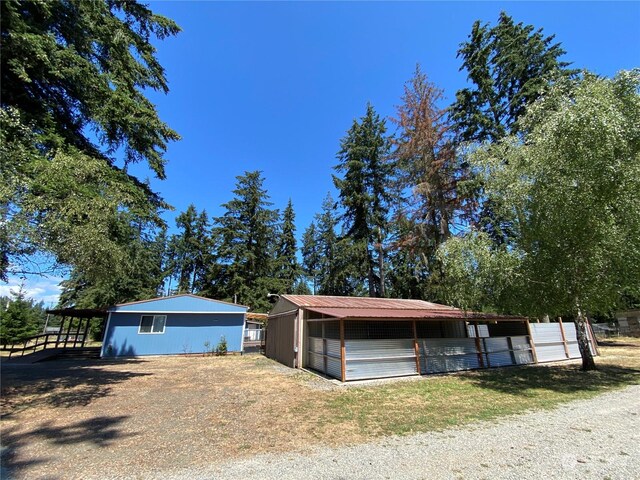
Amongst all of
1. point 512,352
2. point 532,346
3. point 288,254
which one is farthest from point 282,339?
point 288,254

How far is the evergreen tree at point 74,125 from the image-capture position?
6805 mm

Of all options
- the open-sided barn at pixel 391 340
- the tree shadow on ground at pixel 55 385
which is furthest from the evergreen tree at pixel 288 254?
the tree shadow on ground at pixel 55 385

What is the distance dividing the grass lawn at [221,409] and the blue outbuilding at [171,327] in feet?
16.5

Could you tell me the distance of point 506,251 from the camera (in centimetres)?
1038

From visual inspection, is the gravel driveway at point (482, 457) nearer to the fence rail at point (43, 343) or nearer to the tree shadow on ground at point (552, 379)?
the tree shadow on ground at point (552, 379)

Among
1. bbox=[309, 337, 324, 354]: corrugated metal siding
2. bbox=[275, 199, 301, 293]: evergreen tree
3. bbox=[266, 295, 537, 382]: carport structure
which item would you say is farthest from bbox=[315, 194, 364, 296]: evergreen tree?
bbox=[309, 337, 324, 354]: corrugated metal siding

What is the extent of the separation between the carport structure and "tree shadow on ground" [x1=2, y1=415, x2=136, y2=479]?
237 inches

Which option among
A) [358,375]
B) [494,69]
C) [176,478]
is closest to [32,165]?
[176,478]

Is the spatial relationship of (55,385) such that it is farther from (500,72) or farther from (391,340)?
(500,72)

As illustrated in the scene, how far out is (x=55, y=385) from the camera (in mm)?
8914

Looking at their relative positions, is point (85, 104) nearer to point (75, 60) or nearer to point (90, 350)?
point (75, 60)

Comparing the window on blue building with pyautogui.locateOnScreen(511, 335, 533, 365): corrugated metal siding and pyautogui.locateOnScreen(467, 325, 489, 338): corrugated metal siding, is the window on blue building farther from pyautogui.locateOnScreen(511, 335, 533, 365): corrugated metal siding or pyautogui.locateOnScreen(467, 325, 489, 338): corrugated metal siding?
pyautogui.locateOnScreen(511, 335, 533, 365): corrugated metal siding

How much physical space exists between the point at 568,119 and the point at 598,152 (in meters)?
1.26

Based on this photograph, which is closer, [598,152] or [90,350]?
[598,152]
